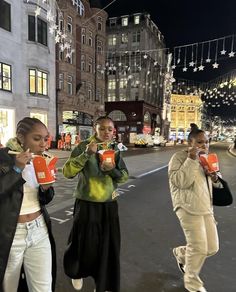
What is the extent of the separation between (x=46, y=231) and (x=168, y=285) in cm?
191

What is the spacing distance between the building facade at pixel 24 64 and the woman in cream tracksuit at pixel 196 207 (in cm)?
1884

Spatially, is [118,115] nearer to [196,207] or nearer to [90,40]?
[90,40]

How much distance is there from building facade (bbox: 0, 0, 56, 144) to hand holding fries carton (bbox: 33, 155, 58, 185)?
19.2 metres

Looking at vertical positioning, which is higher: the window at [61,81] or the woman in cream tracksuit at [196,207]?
the window at [61,81]

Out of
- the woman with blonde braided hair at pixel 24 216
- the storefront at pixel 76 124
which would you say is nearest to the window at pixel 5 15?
the storefront at pixel 76 124

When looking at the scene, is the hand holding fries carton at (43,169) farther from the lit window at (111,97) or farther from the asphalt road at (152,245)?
the lit window at (111,97)

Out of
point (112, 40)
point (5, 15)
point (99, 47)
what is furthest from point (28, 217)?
point (112, 40)

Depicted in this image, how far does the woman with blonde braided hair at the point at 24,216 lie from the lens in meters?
2.09

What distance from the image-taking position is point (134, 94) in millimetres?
49875

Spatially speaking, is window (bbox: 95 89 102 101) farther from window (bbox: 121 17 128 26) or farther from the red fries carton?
the red fries carton

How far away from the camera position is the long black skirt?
2.91 metres

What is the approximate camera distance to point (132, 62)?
4778 centimetres

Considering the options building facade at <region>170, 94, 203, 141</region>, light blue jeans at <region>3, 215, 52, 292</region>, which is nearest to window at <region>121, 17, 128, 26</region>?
building facade at <region>170, 94, 203, 141</region>

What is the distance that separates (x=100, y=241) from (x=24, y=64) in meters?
22.9
